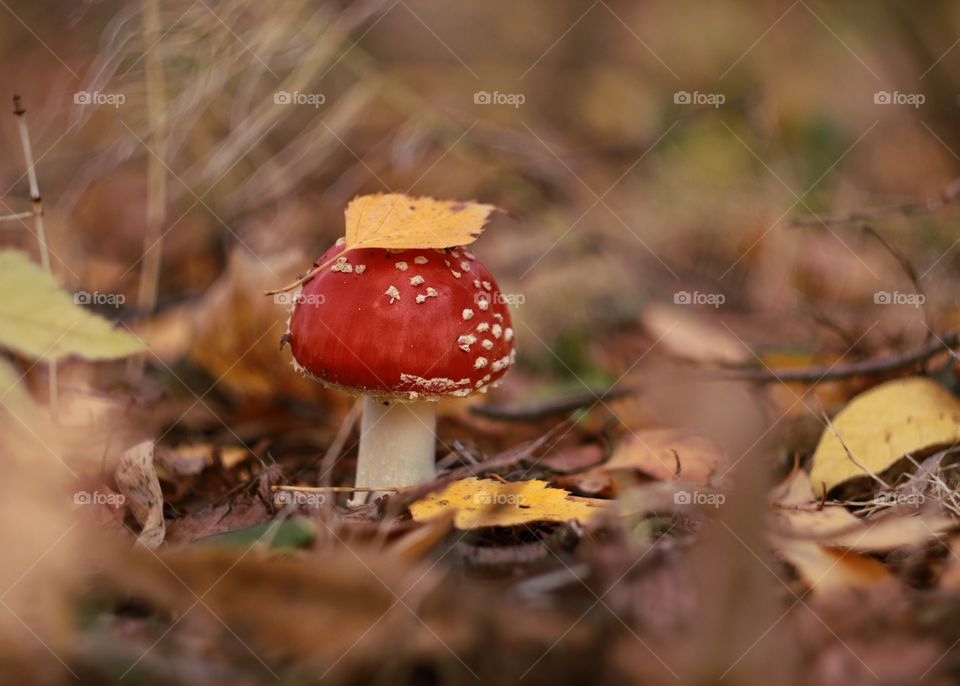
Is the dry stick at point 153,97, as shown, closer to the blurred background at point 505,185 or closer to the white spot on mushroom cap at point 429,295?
the blurred background at point 505,185

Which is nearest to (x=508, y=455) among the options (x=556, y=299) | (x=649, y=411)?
(x=649, y=411)

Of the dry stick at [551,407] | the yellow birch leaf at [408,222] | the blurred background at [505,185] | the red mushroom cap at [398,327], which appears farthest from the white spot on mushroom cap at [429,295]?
the dry stick at [551,407]

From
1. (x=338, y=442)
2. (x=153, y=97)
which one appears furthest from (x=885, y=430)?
(x=153, y=97)

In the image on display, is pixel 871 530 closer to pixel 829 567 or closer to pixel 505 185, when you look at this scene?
pixel 829 567

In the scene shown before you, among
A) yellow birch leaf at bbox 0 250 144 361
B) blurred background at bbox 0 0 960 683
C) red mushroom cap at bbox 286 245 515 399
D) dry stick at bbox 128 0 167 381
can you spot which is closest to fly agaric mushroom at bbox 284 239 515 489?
red mushroom cap at bbox 286 245 515 399

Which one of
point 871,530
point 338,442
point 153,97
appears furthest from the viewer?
point 153,97

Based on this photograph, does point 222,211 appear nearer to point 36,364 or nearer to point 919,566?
point 36,364
